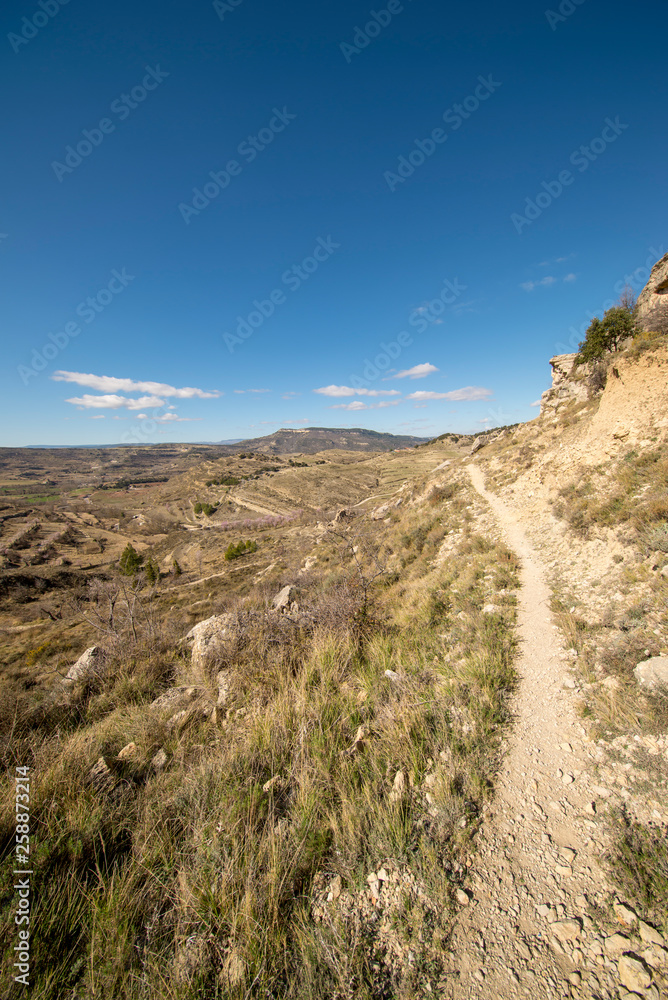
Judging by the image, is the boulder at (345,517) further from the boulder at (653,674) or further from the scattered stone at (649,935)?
the scattered stone at (649,935)

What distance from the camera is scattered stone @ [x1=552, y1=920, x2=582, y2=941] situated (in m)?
2.18

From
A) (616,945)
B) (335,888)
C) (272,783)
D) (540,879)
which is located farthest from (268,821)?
(616,945)

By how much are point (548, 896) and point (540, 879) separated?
4.4 inches

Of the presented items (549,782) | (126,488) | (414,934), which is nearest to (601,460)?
(549,782)

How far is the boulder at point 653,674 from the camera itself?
12.6 feet

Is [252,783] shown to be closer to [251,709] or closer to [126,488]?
[251,709]

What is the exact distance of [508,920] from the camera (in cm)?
231

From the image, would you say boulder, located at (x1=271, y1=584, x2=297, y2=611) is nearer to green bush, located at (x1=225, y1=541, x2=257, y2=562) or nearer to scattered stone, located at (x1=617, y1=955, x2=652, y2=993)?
scattered stone, located at (x1=617, y1=955, x2=652, y2=993)

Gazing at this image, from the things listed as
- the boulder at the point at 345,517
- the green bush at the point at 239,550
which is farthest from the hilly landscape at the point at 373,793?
the green bush at the point at 239,550

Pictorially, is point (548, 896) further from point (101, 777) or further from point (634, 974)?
point (101, 777)

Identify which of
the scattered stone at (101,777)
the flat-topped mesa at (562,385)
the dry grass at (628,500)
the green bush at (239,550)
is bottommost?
the green bush at (239,550)

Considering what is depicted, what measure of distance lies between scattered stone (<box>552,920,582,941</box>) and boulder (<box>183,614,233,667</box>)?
521cm

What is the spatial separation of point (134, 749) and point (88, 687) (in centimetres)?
273

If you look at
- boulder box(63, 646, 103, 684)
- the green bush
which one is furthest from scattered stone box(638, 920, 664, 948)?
the green bush
